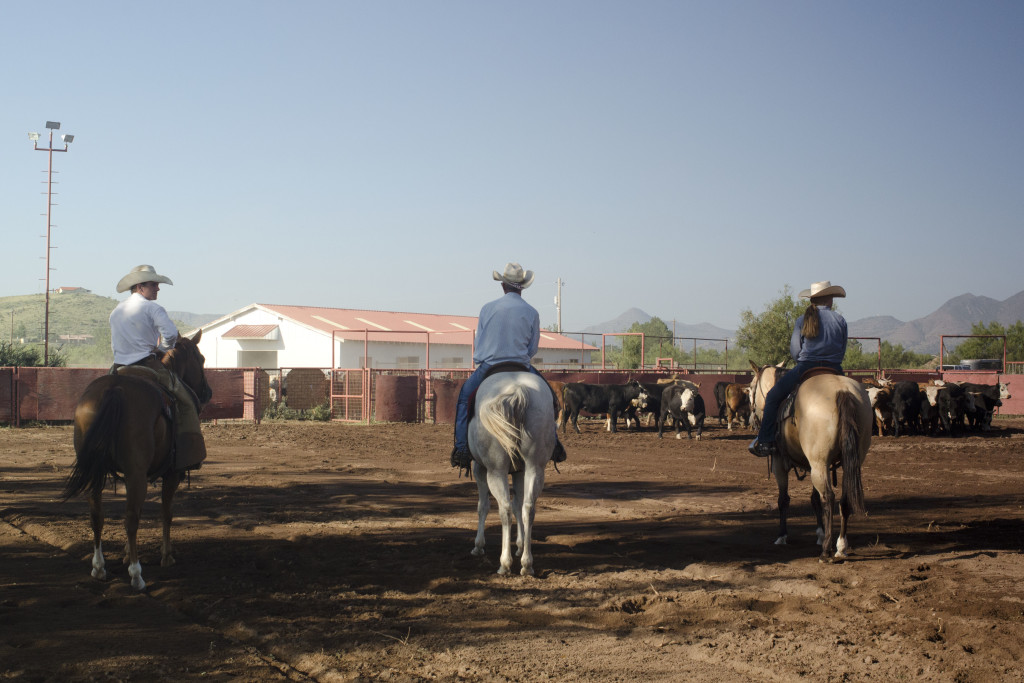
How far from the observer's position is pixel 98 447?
6.46 metres

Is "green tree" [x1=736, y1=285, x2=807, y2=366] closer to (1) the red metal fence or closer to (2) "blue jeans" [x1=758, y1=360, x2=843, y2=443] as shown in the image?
(1) the red metal fence

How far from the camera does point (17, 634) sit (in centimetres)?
508

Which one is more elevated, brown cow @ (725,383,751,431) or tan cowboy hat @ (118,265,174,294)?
tan cowboy hat @ (118,265,174,294)

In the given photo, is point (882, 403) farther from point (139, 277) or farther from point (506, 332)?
point (139, 277)

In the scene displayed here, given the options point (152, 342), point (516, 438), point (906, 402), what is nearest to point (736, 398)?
point (906, 402)

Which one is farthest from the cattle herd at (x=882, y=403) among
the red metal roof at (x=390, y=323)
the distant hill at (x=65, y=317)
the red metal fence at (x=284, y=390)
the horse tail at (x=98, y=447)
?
the distant hill at (x=65, y=317)

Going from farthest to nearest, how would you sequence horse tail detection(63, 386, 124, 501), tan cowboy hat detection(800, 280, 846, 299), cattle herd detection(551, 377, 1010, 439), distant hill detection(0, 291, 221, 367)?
1. distant hill detection(0, 291, 221, 367)
2. cattle herd detection(551, 377, 1010, 439)
3. tan cowboy hat detection(800, 280, 846, 299)
4. horse tail detection(63, 386, 124, 501)

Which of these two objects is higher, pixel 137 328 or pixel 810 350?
pixel 137 328

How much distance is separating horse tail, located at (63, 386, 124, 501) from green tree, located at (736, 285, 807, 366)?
169ft

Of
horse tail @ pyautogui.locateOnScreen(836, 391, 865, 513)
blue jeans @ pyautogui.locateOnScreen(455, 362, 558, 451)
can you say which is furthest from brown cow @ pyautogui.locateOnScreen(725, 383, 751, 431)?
blue jeans @ pyautogui.locateOnScreen(455, 362, 558, 451)

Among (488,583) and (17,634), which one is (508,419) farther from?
(17,634)

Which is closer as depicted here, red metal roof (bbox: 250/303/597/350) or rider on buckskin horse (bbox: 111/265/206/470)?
rider on buckskin horse (bbox: 111/265/206/470)

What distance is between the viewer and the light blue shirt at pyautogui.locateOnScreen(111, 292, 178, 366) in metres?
7.04

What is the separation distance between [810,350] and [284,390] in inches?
928
